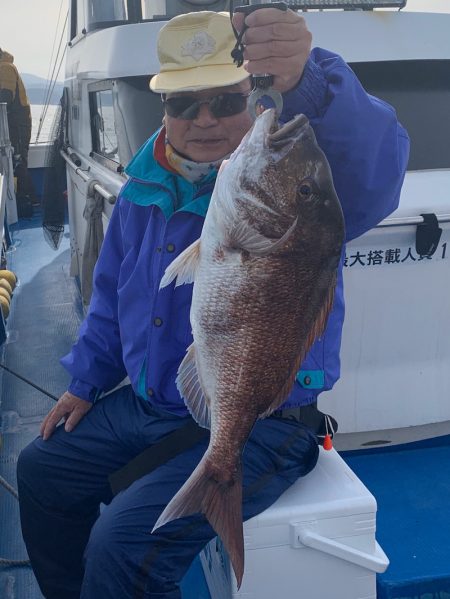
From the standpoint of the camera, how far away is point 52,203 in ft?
22.2

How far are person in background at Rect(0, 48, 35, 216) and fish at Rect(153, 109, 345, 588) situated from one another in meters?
8.45

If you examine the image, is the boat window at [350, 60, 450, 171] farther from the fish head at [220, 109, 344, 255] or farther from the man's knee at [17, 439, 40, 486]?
the man's knee at [17, 439, 40, 486]

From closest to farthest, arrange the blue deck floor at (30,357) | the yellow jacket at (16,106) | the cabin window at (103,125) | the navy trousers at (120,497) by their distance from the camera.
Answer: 1. the navy trousers at (120,497)
2. the blue deck floor at (30,357)
3. the cabin window at (103,125)
4. the yellow jacket at (16,106)

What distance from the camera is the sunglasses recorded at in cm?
208

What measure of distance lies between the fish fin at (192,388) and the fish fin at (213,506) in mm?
135

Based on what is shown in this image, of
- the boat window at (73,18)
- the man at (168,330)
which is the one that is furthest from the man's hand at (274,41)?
the boat window at (73,18)

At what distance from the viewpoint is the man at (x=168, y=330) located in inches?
69.0

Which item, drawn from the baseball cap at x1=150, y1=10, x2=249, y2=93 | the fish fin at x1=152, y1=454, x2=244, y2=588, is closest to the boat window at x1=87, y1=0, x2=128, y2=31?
the baseball cap at x1=150, y1=10, x2=249, y2=93

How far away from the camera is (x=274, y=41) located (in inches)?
58.8

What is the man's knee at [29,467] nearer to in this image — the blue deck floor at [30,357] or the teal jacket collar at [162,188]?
the blue deck floor at [30,357]

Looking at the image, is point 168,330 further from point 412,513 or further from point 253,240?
point 412,513

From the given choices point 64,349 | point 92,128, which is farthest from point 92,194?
point 64,349

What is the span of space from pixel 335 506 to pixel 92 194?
285 centimetres

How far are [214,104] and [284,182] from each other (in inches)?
27.2
